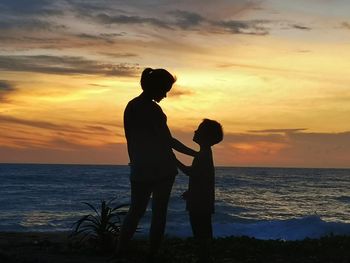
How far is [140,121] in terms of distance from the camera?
216 inches

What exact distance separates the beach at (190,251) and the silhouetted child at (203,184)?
41 cm

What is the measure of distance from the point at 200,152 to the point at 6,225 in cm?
1538

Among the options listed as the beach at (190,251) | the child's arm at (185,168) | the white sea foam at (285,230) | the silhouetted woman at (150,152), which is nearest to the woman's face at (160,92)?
the silhouetted woman at (150,152)

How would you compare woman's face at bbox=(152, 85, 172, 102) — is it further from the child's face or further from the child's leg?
the child's leg

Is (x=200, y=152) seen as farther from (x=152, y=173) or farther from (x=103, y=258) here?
(x=103, y=258)

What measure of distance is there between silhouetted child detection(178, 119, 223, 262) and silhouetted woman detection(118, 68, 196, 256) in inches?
12.9

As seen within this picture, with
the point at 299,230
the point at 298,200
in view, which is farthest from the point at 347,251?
the point at 298,200

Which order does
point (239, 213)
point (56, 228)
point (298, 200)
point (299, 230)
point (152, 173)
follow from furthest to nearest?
point (298, 200)
point (239, 213)
point (56, 228)
point (299, 230)
point (152, 173)

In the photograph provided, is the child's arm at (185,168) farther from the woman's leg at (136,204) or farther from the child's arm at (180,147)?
the woman's leg at (136,204)

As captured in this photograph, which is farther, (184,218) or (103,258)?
(184,218)

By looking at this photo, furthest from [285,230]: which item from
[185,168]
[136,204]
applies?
[136,204]

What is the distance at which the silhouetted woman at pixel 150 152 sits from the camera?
542 cm

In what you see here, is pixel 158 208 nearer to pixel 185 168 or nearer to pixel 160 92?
pixel 185 168

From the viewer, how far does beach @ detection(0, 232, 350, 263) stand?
236 inches
